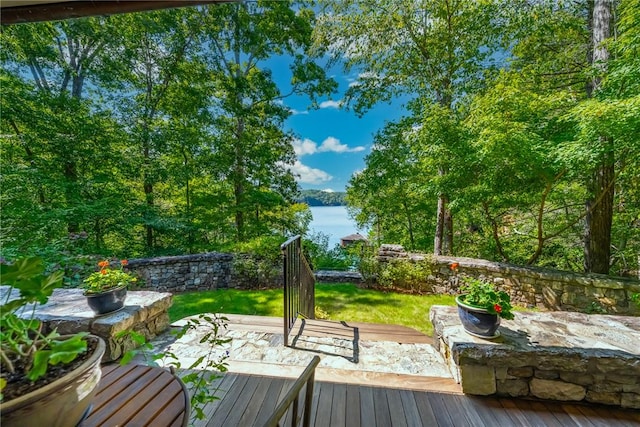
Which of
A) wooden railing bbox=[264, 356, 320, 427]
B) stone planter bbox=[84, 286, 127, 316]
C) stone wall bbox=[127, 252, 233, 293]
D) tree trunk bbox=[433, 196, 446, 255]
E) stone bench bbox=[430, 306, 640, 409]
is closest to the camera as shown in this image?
wooden railing bbox=[264, 356, 320, 427]

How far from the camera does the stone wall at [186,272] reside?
4.99 meters

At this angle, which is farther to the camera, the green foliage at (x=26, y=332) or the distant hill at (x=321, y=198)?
the distant hill at (x=321, y=198)

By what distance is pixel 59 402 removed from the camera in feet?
2.08

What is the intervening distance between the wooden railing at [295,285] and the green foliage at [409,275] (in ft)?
6.54

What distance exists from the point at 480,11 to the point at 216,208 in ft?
26.1

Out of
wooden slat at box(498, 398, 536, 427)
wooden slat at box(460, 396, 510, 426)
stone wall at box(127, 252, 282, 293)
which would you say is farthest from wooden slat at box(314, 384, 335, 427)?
stone wall at box(127, 252, 282, 293)

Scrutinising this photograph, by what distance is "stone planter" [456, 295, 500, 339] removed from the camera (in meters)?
1.92

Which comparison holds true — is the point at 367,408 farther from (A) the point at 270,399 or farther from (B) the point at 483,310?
(B) the point at 483,310

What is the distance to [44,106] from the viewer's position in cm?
503

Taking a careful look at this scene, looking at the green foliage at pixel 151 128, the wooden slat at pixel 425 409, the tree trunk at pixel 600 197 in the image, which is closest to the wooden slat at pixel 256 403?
the wooden slat at pixel 425 409

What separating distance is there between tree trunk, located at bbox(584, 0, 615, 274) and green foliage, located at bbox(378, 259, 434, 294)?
8.14 feet

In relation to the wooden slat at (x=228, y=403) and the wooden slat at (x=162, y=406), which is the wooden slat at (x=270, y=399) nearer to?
the wooden slat at (x=228, y=403)

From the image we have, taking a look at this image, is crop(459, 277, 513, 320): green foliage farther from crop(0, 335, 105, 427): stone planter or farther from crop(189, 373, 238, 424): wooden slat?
crop(0, 335, 105, 427): stone planter

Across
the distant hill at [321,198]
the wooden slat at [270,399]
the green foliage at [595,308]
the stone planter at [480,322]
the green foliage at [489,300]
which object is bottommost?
the green foliage at [595,308]
